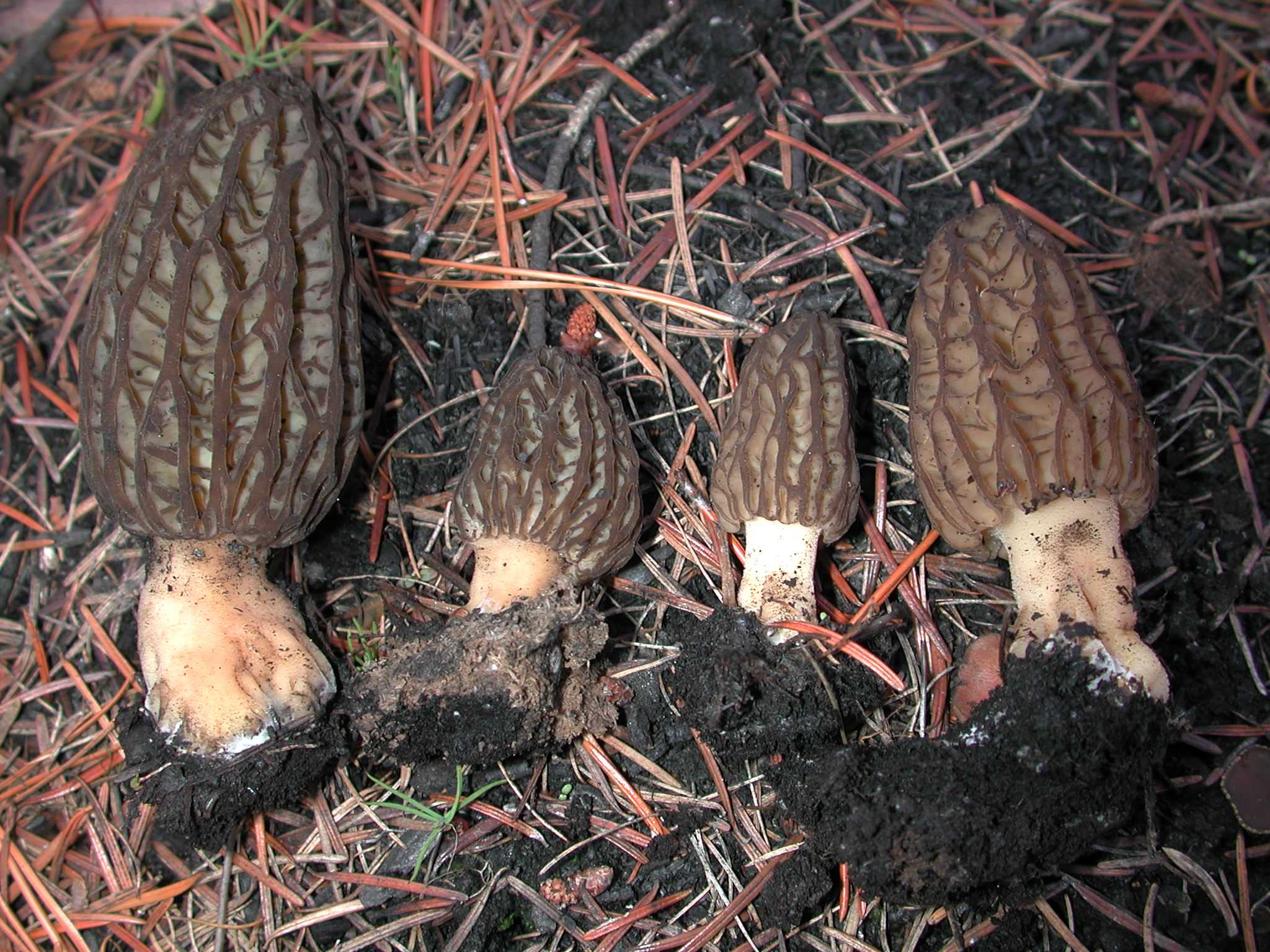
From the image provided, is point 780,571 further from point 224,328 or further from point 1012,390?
point 224,328

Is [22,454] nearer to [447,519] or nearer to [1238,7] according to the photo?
[447,519]

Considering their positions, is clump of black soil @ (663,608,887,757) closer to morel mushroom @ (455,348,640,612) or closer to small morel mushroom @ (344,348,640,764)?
small morel mushroom @ (344,348,640,764)

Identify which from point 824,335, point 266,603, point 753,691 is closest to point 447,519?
point 266,603

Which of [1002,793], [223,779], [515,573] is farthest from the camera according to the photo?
[515,573]

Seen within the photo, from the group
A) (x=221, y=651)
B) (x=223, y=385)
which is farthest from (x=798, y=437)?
(x=221, y=651)

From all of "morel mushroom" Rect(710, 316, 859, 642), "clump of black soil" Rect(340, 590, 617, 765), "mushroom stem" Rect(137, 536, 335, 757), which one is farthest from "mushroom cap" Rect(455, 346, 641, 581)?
"mushroom stem" Rect(137, 536, 335, 757)

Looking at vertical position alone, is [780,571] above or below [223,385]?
below

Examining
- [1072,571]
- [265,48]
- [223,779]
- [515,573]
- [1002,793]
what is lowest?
[1002,793]
